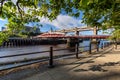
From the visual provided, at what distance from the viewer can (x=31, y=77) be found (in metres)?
8.34

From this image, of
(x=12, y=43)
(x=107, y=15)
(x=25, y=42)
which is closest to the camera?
(x=107, y=15)

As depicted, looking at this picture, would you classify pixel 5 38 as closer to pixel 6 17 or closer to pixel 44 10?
pixel 6 17

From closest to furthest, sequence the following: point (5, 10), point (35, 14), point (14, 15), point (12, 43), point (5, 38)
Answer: point (5, 10)
point (14, 15)
point (5, 38)
point (35, 14)
point (12, 43)

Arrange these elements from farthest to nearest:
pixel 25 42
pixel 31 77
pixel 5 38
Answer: pixel 25 42 → pixel 31 77 → pixel 5 38

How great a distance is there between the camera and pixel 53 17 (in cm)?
780

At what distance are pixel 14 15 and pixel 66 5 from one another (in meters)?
2.39

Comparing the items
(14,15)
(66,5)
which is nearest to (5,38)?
(14,15)

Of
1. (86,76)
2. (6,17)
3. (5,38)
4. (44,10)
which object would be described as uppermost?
(44,10)

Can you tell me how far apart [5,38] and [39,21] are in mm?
1430

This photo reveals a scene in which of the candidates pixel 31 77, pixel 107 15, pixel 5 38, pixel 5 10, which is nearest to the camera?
pixel 5 10

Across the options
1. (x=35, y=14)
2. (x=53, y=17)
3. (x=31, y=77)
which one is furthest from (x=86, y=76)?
(x=35, y=14)

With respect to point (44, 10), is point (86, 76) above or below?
below

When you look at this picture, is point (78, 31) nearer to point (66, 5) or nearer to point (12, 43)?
point (12, 43)

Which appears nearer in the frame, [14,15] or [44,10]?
[14,15]
